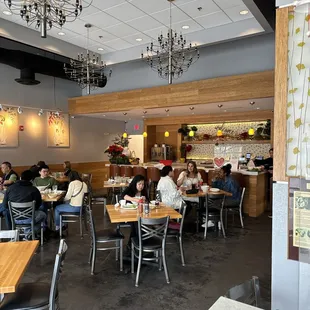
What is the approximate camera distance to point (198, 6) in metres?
6.61

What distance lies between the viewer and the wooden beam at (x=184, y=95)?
277 inches

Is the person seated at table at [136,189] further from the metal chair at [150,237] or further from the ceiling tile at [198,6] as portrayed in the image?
the ceiling tile at [198,6]

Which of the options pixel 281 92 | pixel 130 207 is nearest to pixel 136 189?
pixel 130 207

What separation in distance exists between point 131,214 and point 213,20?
5.91 meters

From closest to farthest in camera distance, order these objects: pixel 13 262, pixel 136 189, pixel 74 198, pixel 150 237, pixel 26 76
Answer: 1. pixel 13 262
2. pixel 150 237
3. pixel 136 189
4. pixel 74 198
5. pixel 26 76

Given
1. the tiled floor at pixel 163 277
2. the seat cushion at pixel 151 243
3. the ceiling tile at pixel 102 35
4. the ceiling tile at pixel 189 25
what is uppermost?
the ceiling tile at pixel 102 35

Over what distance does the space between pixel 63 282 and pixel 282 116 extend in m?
3.29

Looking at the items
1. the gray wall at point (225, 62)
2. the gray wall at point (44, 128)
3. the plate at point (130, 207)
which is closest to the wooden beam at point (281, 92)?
the plate at point (130, 207)

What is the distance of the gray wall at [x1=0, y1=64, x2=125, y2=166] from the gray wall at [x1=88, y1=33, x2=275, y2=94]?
278cm

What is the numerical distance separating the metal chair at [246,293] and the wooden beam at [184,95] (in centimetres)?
598

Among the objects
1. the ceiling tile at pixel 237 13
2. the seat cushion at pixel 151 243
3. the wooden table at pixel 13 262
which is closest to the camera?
the wooden table at pixel 13 262

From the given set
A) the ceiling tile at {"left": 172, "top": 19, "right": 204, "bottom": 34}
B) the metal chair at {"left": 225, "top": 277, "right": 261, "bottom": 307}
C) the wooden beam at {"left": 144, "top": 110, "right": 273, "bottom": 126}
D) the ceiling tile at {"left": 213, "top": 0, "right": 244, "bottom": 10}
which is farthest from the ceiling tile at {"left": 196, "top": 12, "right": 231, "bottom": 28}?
the metal chair at {"left": 225, "top": 277, "right": 261, "bottom": 307}

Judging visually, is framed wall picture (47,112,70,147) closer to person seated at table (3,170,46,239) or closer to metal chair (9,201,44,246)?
person seated at table (3,170,46,239)

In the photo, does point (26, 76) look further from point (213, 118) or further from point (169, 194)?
point (213, 118)
